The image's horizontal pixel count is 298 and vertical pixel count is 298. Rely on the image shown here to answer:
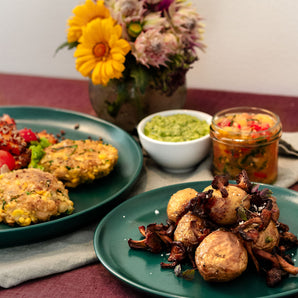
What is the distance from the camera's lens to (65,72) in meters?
3.97

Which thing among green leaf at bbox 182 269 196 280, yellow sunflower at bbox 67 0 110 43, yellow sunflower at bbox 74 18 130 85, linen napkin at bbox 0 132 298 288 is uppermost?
yellow sunflower at bbox 67 0 110 43

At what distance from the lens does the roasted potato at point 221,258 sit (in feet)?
4.31

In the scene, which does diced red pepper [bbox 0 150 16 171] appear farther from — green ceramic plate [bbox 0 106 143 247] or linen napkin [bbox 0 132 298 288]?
linen napkin [bbox 0 132 298 288]

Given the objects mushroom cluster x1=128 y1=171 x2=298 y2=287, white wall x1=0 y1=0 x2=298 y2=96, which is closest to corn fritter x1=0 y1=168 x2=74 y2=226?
mushroom cluster x1=128 y1=171 x2=298 y2=287

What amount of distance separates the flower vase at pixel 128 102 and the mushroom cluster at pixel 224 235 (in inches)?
34.6

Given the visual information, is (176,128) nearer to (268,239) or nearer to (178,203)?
(178,203)

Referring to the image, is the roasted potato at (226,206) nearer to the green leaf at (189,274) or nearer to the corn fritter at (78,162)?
the green leaf at (189,274)

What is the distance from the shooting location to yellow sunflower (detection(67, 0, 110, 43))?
2244 mm

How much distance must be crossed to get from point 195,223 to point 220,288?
21cm

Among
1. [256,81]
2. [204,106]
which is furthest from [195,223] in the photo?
[256,81]

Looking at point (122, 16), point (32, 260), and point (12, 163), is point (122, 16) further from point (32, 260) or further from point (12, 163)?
point (32, 260)

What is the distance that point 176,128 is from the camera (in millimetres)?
2164

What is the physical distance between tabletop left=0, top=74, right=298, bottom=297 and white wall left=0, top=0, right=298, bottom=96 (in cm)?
41

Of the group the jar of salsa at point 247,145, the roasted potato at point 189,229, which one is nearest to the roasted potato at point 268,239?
the roasted potato at point 189,229
